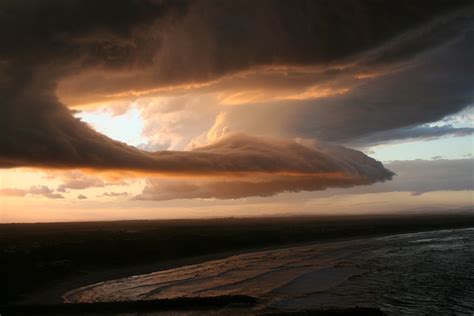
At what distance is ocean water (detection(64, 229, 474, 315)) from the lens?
4062cm

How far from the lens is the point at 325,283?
170 feet

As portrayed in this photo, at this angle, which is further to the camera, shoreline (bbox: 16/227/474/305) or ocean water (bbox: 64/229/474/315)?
shoreline (bbox: 16/227/474/305)

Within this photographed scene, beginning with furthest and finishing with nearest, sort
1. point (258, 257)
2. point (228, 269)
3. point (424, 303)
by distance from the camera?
point (258, 257), point (228, 269), point (424, 303)

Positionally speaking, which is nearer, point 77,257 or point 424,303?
point 424,303

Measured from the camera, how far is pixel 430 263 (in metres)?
68.5

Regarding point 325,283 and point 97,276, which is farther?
point 97,276

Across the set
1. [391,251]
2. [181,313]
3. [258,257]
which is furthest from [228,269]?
[391,251]

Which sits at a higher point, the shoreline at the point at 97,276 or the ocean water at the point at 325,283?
the shoreline at the point at 97,276

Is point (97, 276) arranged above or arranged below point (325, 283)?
above

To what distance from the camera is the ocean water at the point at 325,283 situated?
40.6m

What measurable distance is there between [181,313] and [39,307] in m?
11.5

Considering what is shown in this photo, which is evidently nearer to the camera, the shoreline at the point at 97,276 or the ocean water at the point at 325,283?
the ocean water at the point at 325,283

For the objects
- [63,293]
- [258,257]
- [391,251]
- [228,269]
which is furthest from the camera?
[391,251]

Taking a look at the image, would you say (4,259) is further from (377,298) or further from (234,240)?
(234,240)
